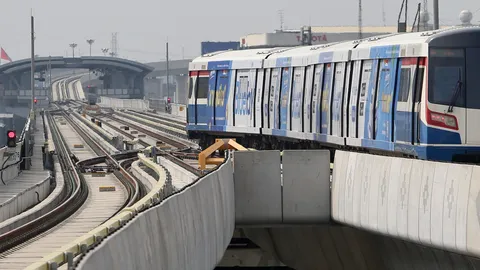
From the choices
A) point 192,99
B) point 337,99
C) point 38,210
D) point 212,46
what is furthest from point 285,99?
point 212,46

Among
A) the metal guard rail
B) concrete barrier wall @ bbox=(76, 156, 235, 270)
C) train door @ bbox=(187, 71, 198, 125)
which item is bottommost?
concrete barrier wall @ bbox=(76, 156, 235, 270)

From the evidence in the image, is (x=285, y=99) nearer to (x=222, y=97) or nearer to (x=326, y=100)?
(x=326, y=100)

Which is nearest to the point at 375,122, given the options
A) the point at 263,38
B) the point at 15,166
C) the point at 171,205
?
the point at 171,205

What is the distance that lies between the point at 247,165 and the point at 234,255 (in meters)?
2.38

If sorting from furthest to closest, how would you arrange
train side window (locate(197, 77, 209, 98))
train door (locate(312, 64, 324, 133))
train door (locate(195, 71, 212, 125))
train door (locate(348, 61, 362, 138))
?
train side window (locate(197, 77, 209, 98)) → train door (locate(195, 71, 212, 125)) → train door (locate(312, 64, 324, 133)) → train door (locate(348, 61, 362, 138))

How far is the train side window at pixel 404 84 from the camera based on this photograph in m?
23.2

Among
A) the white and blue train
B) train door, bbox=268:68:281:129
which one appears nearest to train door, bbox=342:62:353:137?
the white and blue train

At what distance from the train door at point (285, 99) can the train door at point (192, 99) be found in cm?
687

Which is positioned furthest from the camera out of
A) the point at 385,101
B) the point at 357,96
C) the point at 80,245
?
the point at 357,96

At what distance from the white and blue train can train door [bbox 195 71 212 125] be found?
0.03 metres

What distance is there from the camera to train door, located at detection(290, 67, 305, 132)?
32.2m

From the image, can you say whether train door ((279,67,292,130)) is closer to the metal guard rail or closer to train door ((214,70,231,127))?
train door ((214,70,231,127))

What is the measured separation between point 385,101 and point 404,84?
112 cm

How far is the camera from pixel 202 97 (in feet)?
133
